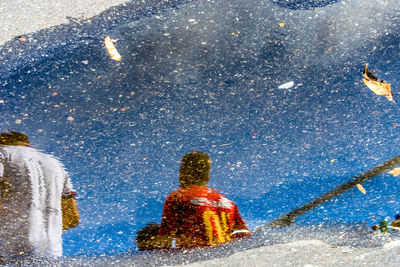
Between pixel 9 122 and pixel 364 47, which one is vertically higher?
pixel 364 47

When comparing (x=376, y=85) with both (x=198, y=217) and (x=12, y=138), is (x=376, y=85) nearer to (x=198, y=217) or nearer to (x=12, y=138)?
(x=198, y=217)

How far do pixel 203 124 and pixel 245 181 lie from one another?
56 centimetres

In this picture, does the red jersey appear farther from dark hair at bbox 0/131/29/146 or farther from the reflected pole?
dark hair at bbox 0/131/29/146

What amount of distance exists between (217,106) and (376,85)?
1.25 m

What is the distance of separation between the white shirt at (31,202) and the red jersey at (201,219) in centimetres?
82

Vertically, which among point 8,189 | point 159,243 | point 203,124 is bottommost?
point 159,243

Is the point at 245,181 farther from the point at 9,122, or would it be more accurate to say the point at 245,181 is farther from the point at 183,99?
the point at 9,122

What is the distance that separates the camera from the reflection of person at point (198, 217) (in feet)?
8.13

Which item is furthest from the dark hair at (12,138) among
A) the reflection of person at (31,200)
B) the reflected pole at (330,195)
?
the reflected pole at (330,195)

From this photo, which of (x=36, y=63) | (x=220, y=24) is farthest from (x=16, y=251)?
(x=220, y=24)

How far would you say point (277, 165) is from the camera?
2.50 m

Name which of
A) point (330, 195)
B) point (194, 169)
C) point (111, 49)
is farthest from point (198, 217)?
point (111, 49)

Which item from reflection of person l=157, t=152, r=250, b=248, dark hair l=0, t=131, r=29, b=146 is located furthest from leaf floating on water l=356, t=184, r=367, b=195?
dark hair l=0, t=131, r=29, b=146

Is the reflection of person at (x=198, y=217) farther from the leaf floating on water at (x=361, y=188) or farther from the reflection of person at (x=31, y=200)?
the leaf floating on water at (x=361, y=188)
